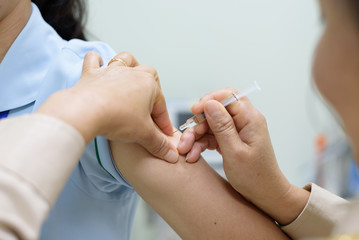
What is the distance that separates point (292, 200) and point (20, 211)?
1.99 ft

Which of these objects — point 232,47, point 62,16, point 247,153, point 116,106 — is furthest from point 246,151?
point 232,47

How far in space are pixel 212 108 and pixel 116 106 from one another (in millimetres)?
261

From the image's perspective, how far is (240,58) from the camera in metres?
2.69

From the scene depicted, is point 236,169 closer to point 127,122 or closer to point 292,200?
point 292,200

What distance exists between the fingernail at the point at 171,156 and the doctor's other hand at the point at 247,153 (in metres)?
0.03

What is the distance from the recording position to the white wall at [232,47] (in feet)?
8.23

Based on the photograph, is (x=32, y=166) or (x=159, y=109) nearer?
(x=32, y=166)

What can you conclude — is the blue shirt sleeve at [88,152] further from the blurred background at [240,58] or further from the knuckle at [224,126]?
the blurred background at [240,58]

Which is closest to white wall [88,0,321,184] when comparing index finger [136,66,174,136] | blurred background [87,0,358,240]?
blurred background [87,0,358,240]

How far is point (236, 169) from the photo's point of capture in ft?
2.95

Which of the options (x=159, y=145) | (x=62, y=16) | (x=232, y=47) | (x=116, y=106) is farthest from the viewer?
(x=232, y=47)

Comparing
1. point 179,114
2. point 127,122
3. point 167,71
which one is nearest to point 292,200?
point 127,122

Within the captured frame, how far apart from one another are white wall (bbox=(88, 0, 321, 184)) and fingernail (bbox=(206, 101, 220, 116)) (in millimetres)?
1673

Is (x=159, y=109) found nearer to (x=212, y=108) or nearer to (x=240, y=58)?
(x=212, y=108)
